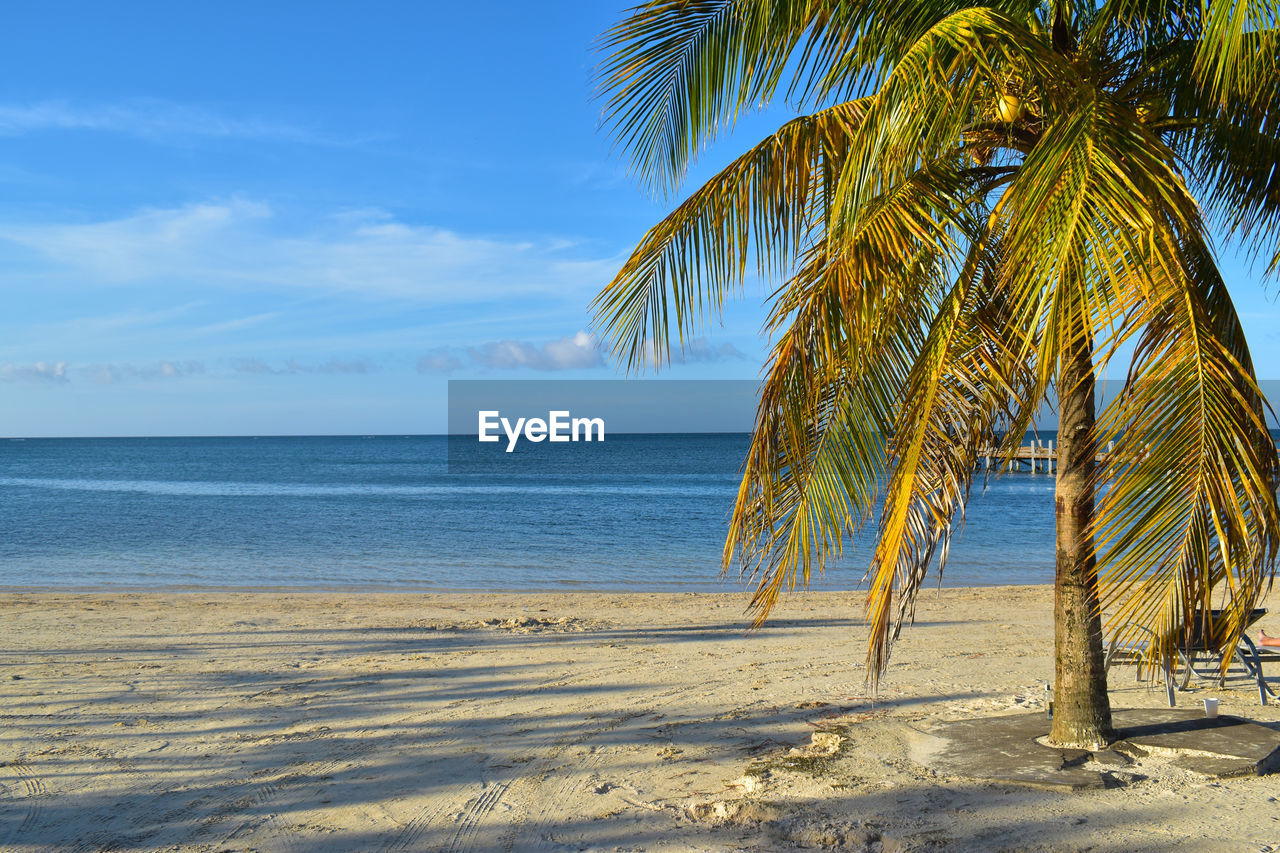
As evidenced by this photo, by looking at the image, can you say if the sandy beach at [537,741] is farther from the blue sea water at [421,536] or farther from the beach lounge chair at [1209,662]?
the blue sea water at [421,536]

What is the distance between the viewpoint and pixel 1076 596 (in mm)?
4527

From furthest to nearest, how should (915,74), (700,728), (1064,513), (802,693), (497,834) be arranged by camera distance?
(802,693) → (700,728) → (1064,513) → (497,834) → (915,74)

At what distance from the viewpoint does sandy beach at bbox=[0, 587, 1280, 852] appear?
399 centimetres

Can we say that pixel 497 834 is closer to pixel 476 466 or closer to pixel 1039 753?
pixel 1039 753

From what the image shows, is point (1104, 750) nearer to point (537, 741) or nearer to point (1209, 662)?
point (537, 741)

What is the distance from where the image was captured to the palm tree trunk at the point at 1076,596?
441 cm

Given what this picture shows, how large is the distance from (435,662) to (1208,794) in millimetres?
5736

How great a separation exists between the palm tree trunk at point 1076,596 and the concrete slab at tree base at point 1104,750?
15 cm

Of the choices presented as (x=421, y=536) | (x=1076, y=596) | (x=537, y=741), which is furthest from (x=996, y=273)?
(x=421, y=536)

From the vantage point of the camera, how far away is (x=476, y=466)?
7631cm

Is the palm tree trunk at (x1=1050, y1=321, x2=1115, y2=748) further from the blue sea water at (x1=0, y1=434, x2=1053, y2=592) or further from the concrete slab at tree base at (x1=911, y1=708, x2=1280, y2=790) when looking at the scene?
the blue sea water at (x1=0, y1=434, x2=1053, y2=592)

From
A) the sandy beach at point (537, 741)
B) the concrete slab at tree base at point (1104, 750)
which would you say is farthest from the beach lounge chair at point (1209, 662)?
the concrete slab at tree base at point (1104, 750)

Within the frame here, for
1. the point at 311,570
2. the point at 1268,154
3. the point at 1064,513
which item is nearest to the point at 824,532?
the point at 1064,513

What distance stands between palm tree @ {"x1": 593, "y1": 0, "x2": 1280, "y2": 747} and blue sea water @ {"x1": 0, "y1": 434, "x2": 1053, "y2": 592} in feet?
2.19
